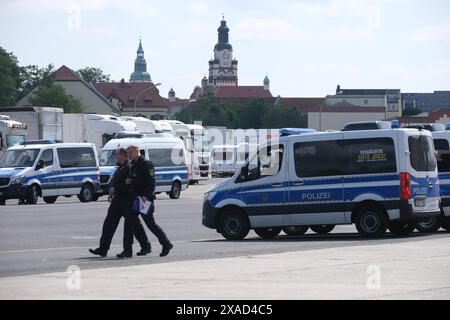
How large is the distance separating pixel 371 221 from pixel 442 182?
10.1ft

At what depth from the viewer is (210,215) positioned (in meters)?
23.6

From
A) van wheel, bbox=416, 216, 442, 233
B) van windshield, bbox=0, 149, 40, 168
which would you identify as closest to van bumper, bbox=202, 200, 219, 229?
van wheel, bbox=416, 216, 442, 233

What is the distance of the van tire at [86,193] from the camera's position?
1631 inches

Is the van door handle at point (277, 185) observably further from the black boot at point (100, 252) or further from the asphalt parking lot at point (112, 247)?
the black boot at point (100, 252)

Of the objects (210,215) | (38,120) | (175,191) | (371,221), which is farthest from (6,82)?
(371,221)

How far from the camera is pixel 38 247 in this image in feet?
70.5

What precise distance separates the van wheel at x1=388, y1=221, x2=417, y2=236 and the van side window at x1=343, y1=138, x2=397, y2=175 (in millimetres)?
1105

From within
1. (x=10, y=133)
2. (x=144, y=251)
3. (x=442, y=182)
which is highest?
(x=10, y=133)

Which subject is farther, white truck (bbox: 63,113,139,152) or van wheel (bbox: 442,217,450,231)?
white truck (bbox: 63,113,139,152)

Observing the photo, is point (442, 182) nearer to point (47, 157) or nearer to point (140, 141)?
point (47, 157)

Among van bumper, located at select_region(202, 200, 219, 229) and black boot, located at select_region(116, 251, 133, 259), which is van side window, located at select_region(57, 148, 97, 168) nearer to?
van bumper, located at select_region(202, 200, 219, 229)

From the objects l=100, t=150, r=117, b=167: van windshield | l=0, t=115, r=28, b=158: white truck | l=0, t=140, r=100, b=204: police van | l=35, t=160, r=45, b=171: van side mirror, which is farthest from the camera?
l=0, t=115, r=28, b=158: white truck

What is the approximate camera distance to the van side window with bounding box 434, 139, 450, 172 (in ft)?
83.0

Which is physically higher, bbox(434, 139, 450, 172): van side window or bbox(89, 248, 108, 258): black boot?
bbox(434, 139, 450, 172): van side window
